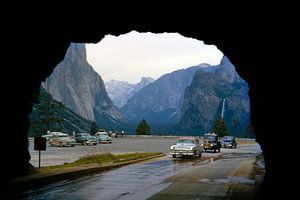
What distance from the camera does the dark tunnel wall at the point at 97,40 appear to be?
16.0 m

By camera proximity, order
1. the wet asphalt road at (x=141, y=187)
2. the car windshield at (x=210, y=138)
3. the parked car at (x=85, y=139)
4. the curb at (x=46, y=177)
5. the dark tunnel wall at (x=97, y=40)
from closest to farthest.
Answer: the wet asphalt road at (x=141, y=187), the curb at (x=46, y=177), the dark tunnel wall at (x=97, y=40), the car windshield at (x=210, y=138), the parked car at (x=85, y=139)

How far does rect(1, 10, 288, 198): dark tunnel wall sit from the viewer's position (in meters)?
16.0

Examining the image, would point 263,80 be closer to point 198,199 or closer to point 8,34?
point 198,199

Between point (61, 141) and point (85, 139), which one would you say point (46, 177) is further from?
point (85, 139)

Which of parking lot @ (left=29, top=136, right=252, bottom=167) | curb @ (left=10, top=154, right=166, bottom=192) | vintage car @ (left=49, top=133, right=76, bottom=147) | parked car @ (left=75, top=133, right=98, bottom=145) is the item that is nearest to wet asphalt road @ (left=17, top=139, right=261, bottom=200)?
curb @ (left=10, top=154, right=166, bottom=192)

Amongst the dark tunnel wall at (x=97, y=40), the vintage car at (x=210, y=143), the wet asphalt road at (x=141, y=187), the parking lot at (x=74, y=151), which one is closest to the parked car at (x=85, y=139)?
the parking lot at (x=74, y=151)

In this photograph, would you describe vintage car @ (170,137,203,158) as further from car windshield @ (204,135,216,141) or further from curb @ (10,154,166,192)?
curb @ (10,154,166,192)

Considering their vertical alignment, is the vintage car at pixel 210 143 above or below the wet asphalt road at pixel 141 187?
above

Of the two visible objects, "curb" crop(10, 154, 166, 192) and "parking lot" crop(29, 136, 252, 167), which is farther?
"parking lot" crop(29, 136, 252, 167)

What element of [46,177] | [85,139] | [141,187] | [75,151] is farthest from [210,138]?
[141,187]

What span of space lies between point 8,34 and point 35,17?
1.20 metres

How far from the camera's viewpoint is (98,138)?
62.3m

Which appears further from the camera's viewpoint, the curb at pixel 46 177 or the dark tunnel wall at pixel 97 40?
the dark tunnel wall at pixel 97 40

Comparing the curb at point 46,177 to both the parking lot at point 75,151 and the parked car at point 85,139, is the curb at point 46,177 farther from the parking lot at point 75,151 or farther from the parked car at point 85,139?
the parked car at point 85,139
